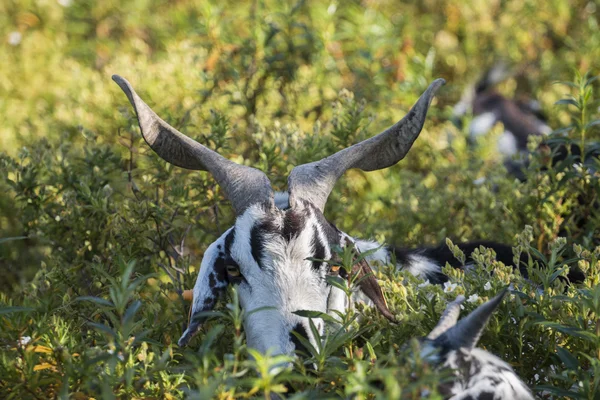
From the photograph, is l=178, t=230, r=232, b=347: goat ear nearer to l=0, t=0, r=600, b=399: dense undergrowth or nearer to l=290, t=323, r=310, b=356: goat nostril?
l=0, t=0, r=600, b=399: dense undergrowth

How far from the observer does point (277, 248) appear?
3.42 m

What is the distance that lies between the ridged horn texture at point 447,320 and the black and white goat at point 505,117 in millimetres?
4782

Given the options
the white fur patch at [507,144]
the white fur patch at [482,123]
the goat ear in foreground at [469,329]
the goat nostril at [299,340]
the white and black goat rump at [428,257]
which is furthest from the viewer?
the white fur patch at [482,123]

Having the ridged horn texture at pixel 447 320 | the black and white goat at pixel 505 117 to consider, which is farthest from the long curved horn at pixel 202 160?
the black and white goat at pixel 505 117

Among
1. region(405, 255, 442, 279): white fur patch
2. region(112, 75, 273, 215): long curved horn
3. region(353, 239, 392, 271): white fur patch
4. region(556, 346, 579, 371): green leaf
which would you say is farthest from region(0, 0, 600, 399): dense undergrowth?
region(112, 75, 273, 215): long curved horn

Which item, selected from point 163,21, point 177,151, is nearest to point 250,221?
point 177,151

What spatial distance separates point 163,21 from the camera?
34.0 ft

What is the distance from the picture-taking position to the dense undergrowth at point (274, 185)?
3018 millimetres

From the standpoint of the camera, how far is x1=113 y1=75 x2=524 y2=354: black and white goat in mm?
3338

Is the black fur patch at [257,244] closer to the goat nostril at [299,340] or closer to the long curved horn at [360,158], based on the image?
the long curved horn at [360,158]

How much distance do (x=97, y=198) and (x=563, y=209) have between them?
2.98m

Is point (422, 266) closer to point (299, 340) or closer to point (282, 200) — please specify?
point (282, 200)

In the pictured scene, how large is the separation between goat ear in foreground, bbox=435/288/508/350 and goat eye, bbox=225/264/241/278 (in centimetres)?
106

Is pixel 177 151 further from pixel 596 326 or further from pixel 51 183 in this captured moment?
pixel 596 326
